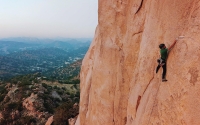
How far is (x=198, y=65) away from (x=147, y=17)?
4338 mm

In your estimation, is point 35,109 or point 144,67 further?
point 35,109

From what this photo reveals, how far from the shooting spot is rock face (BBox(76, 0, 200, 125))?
6.94 meters

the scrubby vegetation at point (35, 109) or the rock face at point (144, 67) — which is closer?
the rock face at point (144, 67)

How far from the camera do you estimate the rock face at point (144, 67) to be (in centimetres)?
694

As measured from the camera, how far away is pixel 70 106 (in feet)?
114

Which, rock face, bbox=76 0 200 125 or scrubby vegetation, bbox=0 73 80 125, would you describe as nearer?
rock face, bbox=76 0 200 125

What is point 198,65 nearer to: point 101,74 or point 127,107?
point 127,107

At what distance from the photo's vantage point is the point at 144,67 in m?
10.1

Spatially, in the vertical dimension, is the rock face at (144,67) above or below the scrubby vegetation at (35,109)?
above

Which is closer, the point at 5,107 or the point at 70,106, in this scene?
the point at 70,106

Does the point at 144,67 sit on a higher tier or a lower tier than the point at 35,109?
higher

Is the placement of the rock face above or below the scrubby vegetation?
above

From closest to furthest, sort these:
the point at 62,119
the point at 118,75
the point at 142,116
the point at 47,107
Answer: the point at 142,116 → the point at 118,75 → the point at 62,119 → the point at 47,107

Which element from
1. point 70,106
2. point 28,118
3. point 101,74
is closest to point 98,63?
point 101,74
